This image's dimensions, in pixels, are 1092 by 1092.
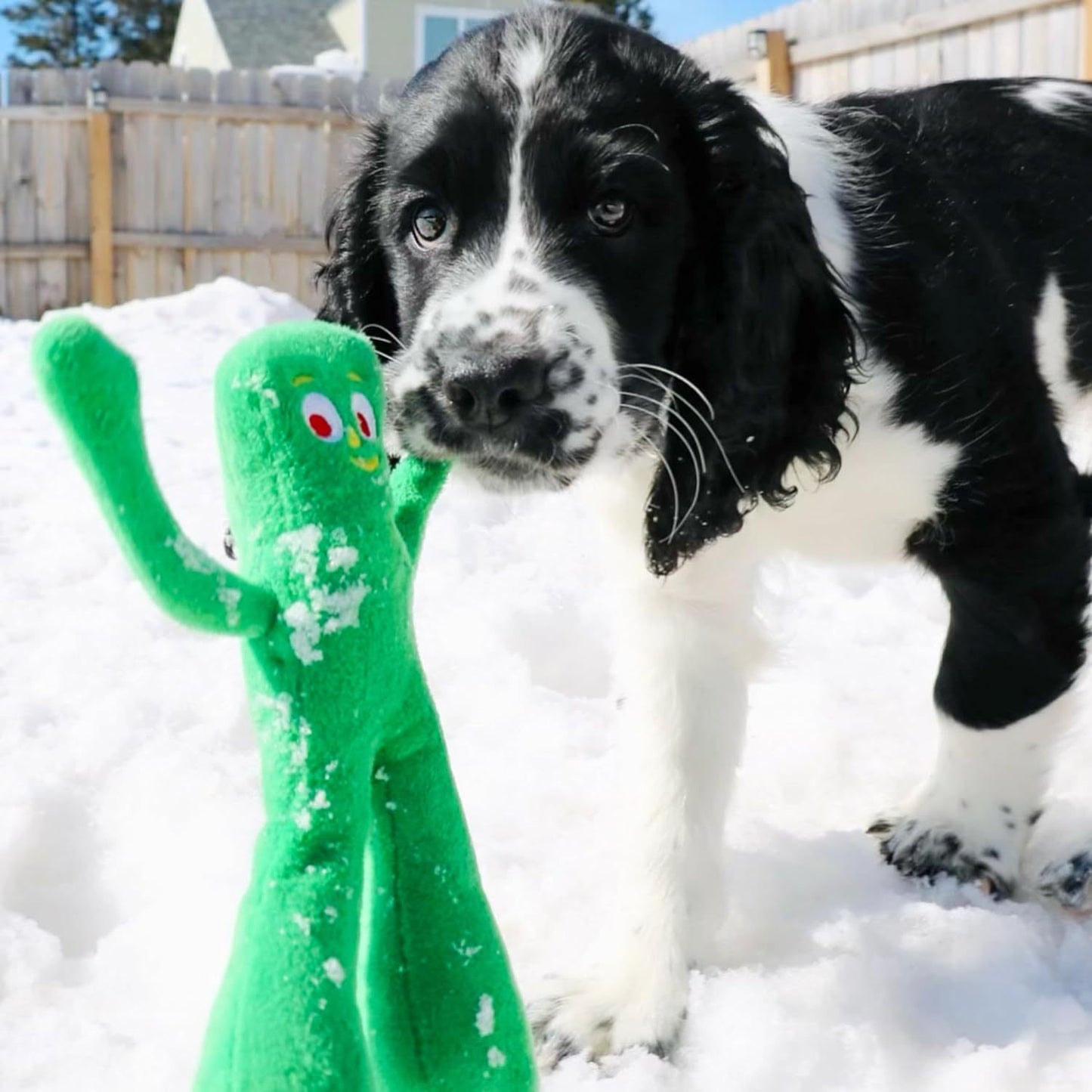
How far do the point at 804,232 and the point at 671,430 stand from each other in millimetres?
389

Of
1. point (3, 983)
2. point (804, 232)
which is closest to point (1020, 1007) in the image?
point (804, 232)

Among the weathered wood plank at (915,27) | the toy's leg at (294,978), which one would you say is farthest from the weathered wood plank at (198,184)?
the toy's leg at (294,978)

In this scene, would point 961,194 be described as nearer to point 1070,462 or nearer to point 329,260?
point 1070,462

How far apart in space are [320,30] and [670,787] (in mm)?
26942

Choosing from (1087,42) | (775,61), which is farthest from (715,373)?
(775,61)

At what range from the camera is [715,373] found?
7.54 feet

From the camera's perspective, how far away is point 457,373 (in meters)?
1.87

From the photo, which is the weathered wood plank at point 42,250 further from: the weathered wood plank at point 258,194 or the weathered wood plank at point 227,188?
the weathered wood plank at point 258,194

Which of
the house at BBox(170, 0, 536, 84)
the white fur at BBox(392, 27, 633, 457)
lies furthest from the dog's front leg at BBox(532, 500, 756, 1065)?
the house at BBox(170, 0, 536, 84)

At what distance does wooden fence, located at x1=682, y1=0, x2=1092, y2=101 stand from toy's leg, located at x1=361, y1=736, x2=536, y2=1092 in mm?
6578

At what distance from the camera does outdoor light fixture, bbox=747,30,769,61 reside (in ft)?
33.6

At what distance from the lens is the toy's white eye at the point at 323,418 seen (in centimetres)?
146

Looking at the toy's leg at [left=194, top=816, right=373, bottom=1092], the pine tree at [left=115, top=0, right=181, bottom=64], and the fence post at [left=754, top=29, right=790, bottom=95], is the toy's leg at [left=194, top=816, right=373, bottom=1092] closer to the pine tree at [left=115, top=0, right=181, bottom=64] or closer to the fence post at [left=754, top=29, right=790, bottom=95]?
the fence post at [left=754, top=29, right=790, bottom=95]

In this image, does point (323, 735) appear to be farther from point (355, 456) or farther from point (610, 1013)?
point (610, 1013)
